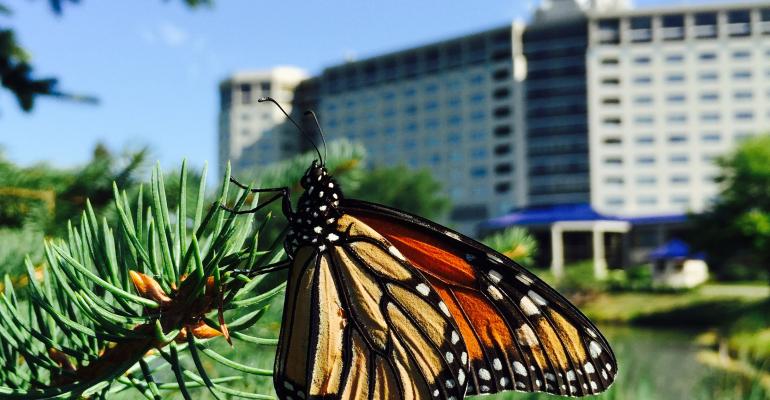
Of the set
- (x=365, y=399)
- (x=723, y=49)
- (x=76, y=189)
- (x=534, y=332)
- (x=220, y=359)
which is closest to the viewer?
(x=220, y=359)

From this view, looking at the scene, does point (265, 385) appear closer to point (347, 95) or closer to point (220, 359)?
point (220, 359)

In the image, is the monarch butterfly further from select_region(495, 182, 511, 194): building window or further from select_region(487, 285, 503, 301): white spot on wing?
select_region(495, 182, 511, 194): building window

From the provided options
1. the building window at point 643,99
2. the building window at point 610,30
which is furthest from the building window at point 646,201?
the building window at point 610,30

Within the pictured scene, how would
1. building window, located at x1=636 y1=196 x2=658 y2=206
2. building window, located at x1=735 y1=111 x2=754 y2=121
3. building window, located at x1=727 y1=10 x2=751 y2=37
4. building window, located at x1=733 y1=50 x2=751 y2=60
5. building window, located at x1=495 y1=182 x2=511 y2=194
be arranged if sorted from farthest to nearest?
1. building window, located at x1=495 y1=182 x2=511 y2=194
2. building window, located at x1=636 y1=196 x2=658 y2=206
3. building window, located at x1=735 y1=111 x2=754 y2=121
4. building window, located at x1=733 y1=50 x2=751 y2=60
5. building window, located at x1=727 y1=10 x2=751 y2=37

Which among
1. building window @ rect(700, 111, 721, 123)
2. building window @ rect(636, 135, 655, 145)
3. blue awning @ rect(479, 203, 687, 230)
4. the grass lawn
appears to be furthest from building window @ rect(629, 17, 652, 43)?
the grass lawn

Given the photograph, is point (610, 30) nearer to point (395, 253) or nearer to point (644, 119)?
point (644, 119)

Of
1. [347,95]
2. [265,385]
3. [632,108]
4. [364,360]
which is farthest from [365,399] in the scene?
[347,95]

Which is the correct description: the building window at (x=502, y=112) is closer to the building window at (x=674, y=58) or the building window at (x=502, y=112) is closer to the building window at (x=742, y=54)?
the building window at (x=674, y=58)
